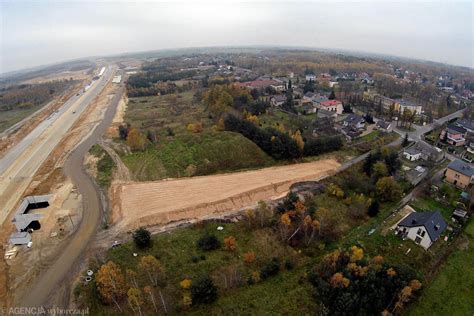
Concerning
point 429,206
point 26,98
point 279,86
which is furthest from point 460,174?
point 26,98

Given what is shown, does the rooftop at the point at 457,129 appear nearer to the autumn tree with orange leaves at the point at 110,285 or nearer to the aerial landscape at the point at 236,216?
the aerial landscape at the point at 236,216

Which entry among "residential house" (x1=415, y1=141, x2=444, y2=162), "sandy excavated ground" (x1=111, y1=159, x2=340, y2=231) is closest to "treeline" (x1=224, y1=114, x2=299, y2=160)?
"sandy excavated ground" (x1=111, y1=159, x2=340, y2=231)

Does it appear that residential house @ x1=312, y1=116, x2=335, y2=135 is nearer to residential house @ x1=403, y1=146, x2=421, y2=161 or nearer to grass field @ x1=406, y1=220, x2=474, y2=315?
residential house @ x1=403, y1=146, x2=421, y2=161

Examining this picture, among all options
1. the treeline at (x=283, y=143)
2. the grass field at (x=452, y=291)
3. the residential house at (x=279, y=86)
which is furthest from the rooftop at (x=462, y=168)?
the residential house at (x=279, y=86)

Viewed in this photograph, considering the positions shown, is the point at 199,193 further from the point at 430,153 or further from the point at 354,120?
the point at 354,120

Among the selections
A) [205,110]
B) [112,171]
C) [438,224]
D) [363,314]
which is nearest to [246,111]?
[205,110]

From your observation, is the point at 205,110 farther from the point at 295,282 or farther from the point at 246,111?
the point at 295,282
